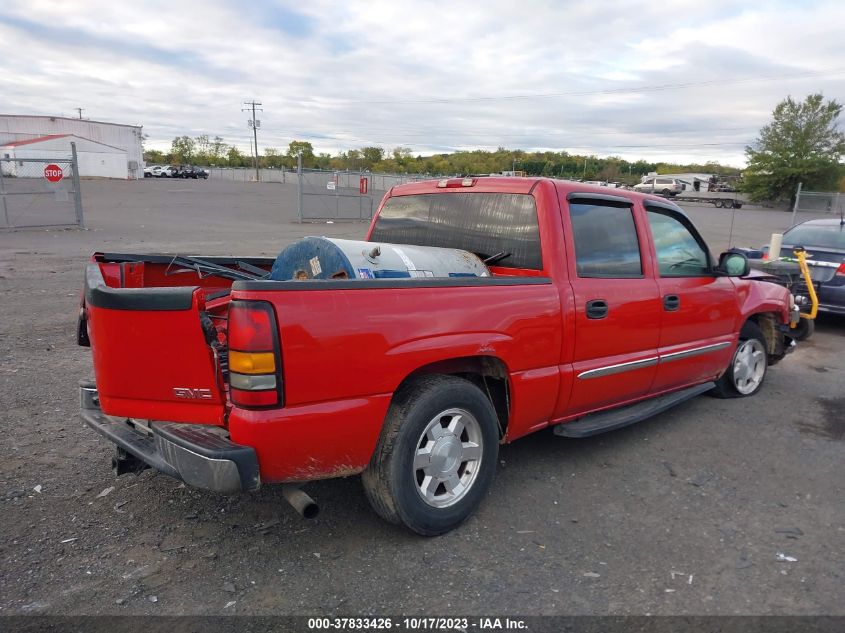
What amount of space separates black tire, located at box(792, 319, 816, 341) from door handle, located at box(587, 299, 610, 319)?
427 centimetres

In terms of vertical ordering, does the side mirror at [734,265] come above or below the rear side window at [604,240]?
below

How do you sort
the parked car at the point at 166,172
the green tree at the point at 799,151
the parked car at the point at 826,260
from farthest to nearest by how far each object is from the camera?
the parked car at the point at 166,172 < the green tree at the point at 799,151 < the parked car at the point at 826,260

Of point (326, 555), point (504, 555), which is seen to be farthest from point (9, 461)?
point (504, 555)

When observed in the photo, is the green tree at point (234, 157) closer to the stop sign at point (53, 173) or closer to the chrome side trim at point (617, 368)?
the stop sign at point (53, 173)

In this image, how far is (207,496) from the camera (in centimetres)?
362

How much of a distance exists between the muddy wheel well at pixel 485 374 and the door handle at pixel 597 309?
26.9 inches

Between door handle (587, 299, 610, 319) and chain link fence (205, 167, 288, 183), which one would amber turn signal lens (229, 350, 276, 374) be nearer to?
door handle (587, 299, 610, 319)

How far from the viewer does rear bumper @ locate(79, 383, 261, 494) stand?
8.58 ft

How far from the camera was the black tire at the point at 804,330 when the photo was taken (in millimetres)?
6875

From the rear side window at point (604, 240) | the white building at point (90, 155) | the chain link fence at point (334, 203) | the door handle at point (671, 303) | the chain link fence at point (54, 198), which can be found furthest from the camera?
the white building at point (90, 155)

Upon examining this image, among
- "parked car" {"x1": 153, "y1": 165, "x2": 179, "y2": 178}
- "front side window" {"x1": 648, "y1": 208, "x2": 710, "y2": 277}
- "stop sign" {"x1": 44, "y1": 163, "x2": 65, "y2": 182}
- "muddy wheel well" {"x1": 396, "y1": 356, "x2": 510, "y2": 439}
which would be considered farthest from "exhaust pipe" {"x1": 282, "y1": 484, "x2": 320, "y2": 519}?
"parked car" {"x1": 153, "y1": 165, "x2": 179, "y2": 178}

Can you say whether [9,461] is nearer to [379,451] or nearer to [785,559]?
[379,451]

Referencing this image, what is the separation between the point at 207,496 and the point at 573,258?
99.7 inches

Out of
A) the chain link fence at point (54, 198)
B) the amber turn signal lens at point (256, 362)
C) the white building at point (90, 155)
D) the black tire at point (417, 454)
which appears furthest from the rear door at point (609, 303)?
the white building at point (90, 155)
